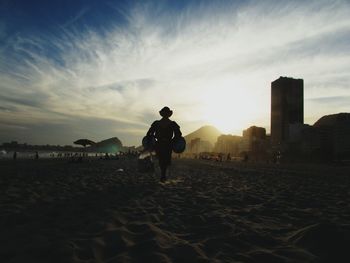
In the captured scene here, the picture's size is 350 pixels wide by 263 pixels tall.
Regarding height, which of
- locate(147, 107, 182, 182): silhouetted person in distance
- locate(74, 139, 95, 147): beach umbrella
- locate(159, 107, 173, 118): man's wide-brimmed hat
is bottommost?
locate(147, 107, 182, 182): silhouetted person in distance

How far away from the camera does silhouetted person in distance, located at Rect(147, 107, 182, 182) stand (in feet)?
33.3

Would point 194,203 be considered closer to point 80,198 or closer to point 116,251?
point 80,198

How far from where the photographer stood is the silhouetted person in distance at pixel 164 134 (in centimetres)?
1014

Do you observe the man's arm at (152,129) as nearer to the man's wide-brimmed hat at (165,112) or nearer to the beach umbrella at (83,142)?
the man's wide-brimmed hat at (165,112)

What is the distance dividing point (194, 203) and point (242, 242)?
293 cm

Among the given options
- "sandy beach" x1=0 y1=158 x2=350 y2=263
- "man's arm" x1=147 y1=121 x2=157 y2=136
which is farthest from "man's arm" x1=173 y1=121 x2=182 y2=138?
"sandy beach" x1=0 y1=158 x2=350 y2=263

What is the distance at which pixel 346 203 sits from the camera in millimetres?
7316

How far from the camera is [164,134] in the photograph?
10141 mm

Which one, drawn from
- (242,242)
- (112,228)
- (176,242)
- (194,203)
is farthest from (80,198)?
(242,242)

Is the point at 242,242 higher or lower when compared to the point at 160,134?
lower

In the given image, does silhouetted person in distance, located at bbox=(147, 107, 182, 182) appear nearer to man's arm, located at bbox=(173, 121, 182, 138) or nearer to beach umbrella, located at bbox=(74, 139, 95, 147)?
man's arm, located at bbox=(173, 121, 182, 138)

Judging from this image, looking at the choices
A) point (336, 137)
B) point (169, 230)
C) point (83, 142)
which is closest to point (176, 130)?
point (169, 230)

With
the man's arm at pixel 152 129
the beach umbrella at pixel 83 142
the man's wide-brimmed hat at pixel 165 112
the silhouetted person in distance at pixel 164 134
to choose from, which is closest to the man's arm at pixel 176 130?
the silhouetted person in distance at pixel 164 134

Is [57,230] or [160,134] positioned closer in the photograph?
[57,230]
